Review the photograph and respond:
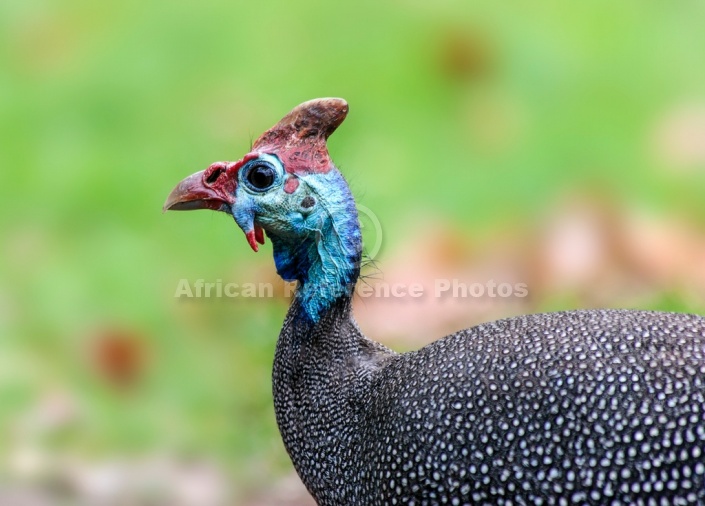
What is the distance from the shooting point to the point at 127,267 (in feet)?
20.7

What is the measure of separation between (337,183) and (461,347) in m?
0.65

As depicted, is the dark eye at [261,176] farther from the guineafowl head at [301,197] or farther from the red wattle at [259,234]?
the red wattle at [259,234]

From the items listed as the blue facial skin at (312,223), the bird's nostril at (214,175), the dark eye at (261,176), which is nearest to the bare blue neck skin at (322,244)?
the blue facial skin at (312,223)

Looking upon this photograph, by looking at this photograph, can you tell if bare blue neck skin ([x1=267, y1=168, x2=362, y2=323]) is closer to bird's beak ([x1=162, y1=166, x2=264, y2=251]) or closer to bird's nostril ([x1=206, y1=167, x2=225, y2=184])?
bird's beak ([x1=162, y1=166, x2=264, y2=251])

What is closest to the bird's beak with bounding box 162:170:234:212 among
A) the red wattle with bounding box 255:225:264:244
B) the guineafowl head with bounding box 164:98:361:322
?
the guineafowl head with bounding box 164:98:361:322

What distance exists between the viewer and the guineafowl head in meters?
3.37

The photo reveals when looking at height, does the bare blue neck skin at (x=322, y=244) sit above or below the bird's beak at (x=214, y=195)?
below

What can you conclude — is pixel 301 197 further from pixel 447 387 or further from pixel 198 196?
pixel 447 387

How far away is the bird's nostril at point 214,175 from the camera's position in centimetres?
342

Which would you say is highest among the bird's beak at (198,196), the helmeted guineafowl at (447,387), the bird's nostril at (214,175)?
the bird's nostril at (214,175)

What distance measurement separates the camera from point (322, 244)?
3.40 m

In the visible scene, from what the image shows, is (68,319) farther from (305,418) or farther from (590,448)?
(590,448)

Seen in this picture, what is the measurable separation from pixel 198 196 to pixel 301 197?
319mm

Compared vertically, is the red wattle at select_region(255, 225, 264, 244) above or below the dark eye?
below
